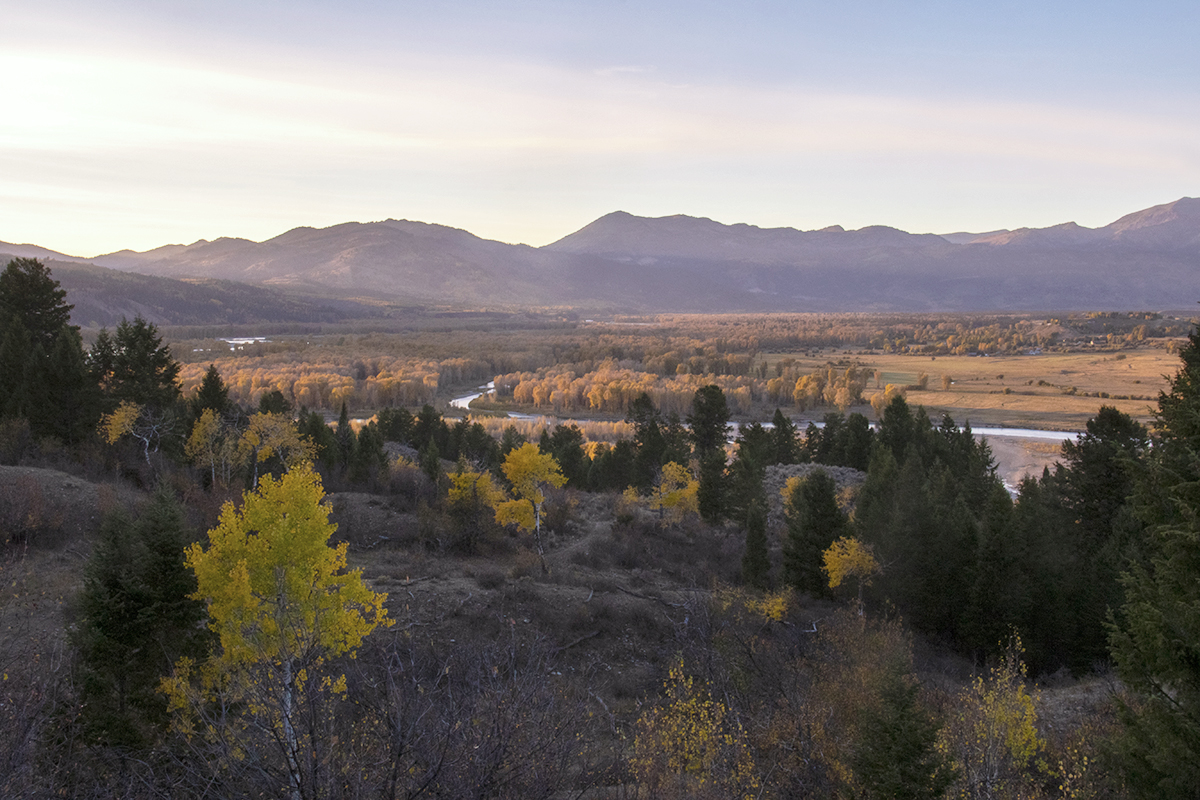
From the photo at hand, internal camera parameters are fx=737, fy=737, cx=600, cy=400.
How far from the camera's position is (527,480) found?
3297 cm

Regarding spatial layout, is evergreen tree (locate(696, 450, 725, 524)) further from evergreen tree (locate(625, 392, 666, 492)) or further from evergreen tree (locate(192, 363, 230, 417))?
evergreen tree (locate(192, 363, 230, 417))

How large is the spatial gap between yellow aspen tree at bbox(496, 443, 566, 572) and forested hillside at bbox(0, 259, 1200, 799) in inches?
8.3

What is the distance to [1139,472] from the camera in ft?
41.0

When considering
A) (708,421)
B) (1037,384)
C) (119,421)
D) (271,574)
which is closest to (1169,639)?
(271,574)

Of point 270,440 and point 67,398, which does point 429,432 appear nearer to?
point 270,440

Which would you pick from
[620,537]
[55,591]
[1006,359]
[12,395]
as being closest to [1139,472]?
[55,591]

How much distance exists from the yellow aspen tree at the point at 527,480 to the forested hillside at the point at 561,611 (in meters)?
0.21

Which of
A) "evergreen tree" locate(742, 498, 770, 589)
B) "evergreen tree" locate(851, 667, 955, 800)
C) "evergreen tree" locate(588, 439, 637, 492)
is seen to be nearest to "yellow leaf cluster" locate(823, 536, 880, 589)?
"evergreen tree" locate(742, 498, 770, 589)

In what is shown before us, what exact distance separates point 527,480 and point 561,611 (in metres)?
7.81

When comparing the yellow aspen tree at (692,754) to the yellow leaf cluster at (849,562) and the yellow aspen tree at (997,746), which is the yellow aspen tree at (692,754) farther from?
the yellow leaf cluster at (849,562)

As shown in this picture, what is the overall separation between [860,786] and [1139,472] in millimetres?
7065

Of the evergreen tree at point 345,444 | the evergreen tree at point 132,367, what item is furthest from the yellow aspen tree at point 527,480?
the evergreen tree at point 132,367

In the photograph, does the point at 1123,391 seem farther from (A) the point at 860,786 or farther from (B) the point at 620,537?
(A) the point at 860,786

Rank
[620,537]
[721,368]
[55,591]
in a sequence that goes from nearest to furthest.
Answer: [55,591]
[620,537]
[721,368]
